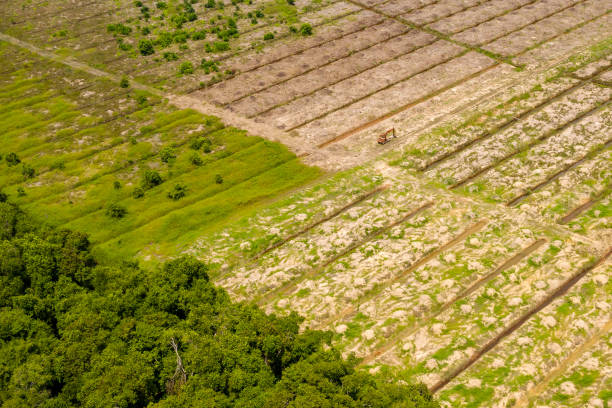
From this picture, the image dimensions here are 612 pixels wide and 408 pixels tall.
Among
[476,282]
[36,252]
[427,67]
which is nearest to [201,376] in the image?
[36,252]

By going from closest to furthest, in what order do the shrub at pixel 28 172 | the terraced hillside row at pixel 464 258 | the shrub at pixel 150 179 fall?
the terraced hillside row at pixel 464 258 < the shrub at pixel 150 179 < the shrub at pixel 28 172

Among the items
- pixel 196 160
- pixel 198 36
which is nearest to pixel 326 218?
pixel 196 160

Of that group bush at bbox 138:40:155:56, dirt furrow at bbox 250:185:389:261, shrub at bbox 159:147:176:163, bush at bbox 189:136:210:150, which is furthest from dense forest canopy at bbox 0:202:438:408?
bush at bbox 138:40:155:56

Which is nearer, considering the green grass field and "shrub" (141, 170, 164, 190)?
the green grass field

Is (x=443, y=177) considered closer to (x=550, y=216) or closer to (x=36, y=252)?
(x=550, y=216)

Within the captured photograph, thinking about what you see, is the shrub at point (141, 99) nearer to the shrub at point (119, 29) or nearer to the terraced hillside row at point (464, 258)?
the shrub at point (119, 29)

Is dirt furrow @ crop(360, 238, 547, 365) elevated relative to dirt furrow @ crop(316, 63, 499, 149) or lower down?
lower down

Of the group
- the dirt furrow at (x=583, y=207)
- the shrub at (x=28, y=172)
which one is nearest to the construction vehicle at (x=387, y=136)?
the dirt furrow at (x=583, y=207)

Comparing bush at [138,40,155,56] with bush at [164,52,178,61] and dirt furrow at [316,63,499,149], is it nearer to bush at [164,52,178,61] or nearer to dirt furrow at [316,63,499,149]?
bush at [164,52,178,61]
